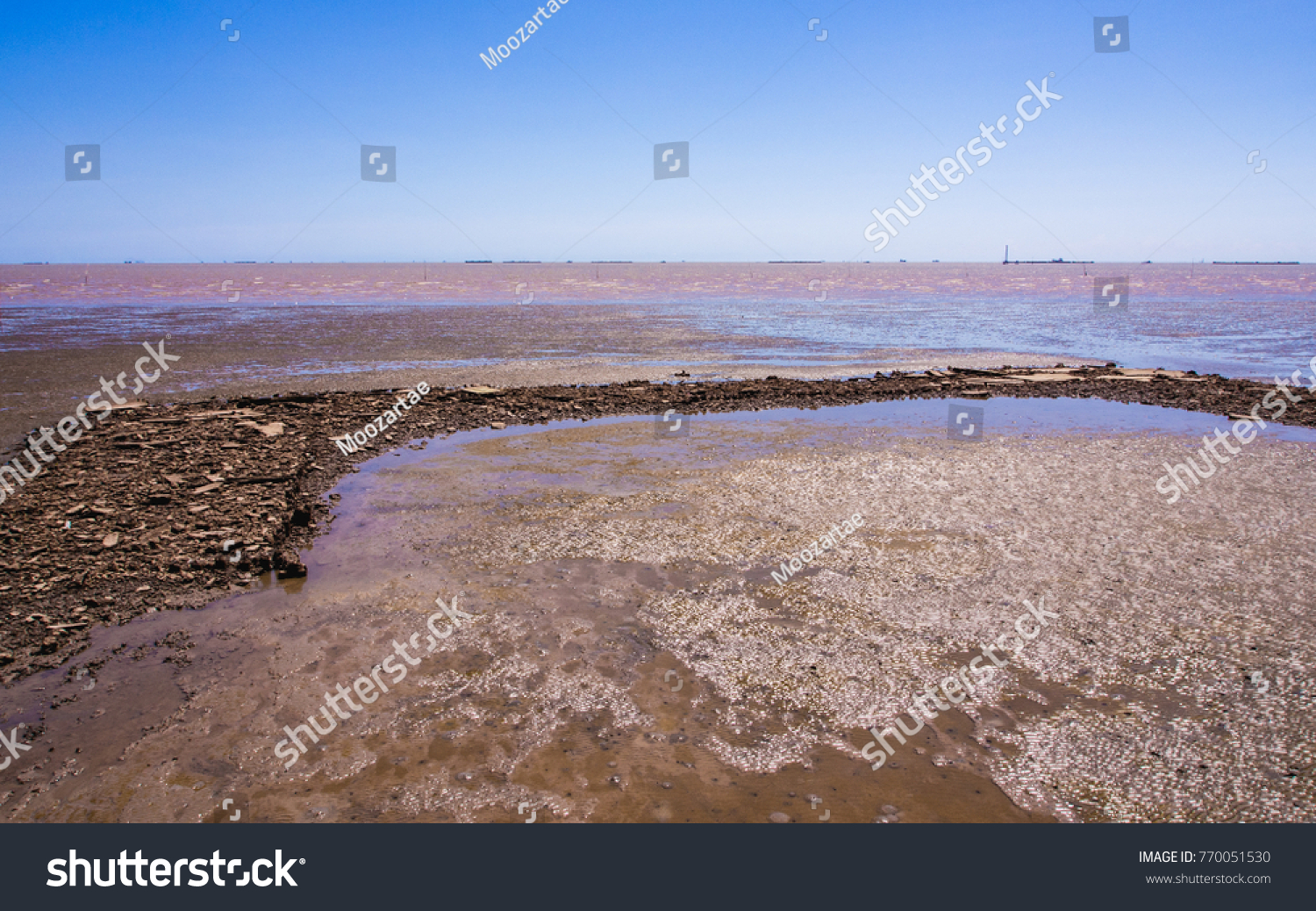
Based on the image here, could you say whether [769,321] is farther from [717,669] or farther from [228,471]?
[717,669]

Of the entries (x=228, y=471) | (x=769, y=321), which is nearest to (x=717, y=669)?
(x=228, y=471)

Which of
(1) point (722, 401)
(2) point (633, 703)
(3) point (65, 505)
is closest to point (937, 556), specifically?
(2) point (633, 703)

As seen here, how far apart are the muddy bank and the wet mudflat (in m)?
0.45

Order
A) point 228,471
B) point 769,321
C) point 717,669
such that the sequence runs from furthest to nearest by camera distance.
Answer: point 769,321 → point 228,471 → point 717,669

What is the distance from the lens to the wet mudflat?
3938 mm

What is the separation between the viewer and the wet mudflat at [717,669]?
394cm

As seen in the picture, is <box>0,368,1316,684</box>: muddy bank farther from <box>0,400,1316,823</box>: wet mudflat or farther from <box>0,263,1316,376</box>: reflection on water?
<box>0,263,1316,376</box>: reflection on water

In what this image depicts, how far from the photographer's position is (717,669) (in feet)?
17.0

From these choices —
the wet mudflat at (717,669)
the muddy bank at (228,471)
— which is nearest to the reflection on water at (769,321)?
the muddy bank at (228,471)

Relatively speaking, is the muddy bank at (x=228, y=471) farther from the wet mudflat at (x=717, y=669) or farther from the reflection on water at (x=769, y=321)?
the reflection on water at (x=769, y=321)

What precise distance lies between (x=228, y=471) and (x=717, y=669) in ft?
25.8

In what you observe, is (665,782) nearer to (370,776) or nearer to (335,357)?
(370,776)

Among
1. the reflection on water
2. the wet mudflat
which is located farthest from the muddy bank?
the reflection on water

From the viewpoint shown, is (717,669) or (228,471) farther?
(228,471)
